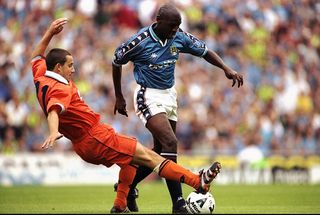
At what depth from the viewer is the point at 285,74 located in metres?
24.8

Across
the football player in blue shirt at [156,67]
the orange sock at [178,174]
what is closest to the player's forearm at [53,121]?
the orange sock at [178,174]

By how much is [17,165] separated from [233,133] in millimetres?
5865

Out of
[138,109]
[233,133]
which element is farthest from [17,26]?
[138,109]

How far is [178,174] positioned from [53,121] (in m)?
1.67

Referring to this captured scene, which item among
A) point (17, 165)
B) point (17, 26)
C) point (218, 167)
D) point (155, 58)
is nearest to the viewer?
point (218, 167)

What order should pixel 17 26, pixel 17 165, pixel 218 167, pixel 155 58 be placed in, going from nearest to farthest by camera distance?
pixel 218 167 → pixel 155 58 → pixel 17 165 → pixel 17 26

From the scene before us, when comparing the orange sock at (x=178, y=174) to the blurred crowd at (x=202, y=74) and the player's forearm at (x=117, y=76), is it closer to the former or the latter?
the player's forearm at (x=117, y=76)

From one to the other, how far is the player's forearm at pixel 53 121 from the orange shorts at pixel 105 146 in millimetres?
794

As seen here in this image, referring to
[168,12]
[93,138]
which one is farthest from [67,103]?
[168,12]

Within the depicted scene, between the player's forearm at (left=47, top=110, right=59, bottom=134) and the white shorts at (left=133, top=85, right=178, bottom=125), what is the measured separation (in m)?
1.96

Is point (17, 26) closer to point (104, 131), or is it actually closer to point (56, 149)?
point (56, 149)

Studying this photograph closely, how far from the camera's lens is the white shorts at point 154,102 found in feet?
36.1

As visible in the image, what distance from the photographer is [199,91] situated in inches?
924

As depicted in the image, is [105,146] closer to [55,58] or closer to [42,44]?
[55,58]
